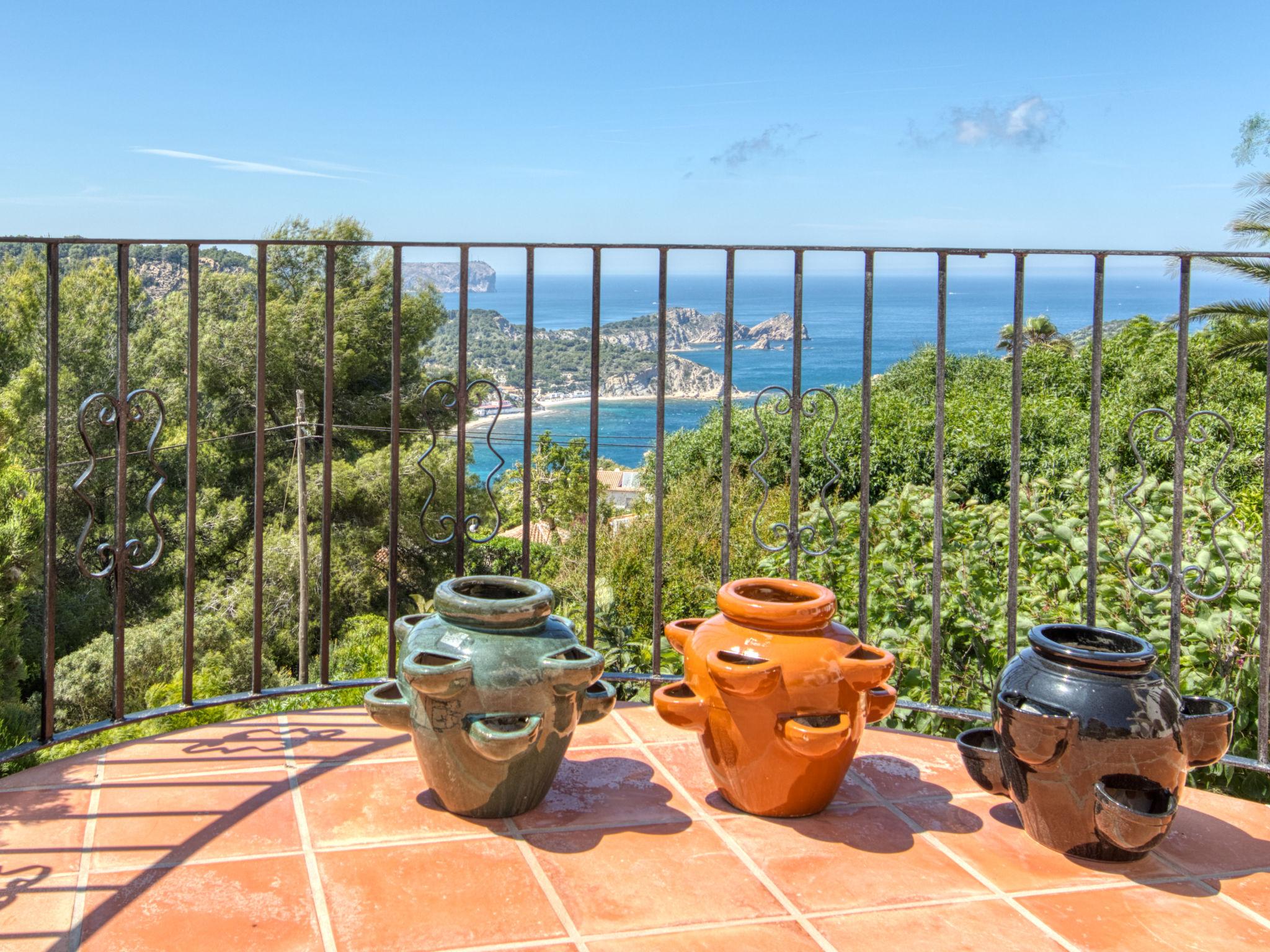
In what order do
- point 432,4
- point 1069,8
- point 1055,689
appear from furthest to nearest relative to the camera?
1. point 1069,8
2. point 432,4
3. point 1055,689

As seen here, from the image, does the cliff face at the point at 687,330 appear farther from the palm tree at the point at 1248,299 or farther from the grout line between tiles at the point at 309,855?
the grout line between tiles at the point at 309,855

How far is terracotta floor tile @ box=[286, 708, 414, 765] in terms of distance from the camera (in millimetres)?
2111

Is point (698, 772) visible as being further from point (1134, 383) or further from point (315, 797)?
point (1134, 383)

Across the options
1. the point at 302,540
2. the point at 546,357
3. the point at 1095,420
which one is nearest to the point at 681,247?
the point at 1095,420

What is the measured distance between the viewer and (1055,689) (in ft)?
5.40

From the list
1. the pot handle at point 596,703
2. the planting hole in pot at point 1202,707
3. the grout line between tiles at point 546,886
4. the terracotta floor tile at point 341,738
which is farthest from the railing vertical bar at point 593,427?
the planting hole in pot at point 1202,707

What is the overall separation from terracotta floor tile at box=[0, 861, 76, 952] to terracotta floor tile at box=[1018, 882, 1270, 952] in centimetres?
147

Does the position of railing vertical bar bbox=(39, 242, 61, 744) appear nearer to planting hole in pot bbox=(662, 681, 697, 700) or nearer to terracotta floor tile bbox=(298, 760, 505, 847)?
terracotta floor tile bbox=(298, 760, 505, 847)

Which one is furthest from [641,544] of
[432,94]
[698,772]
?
[432,94]

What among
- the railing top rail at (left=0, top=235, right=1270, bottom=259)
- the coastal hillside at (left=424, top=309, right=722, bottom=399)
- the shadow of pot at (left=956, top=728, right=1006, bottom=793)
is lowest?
the shadow of pot at (left=956, top=728, right=1006, bottom=793)

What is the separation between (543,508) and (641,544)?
679cm

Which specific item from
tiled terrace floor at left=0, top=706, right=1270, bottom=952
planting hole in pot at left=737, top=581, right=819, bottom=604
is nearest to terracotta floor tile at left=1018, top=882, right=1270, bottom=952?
tiled terrace floor at left=0, top=706, right=1270, bottom=952

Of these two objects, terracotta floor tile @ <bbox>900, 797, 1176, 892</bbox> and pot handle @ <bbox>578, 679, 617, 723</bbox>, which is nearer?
terracotta floor tile @ <bbox>900, 797, 1176, 892</bbox>

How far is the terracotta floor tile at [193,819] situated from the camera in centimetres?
166
